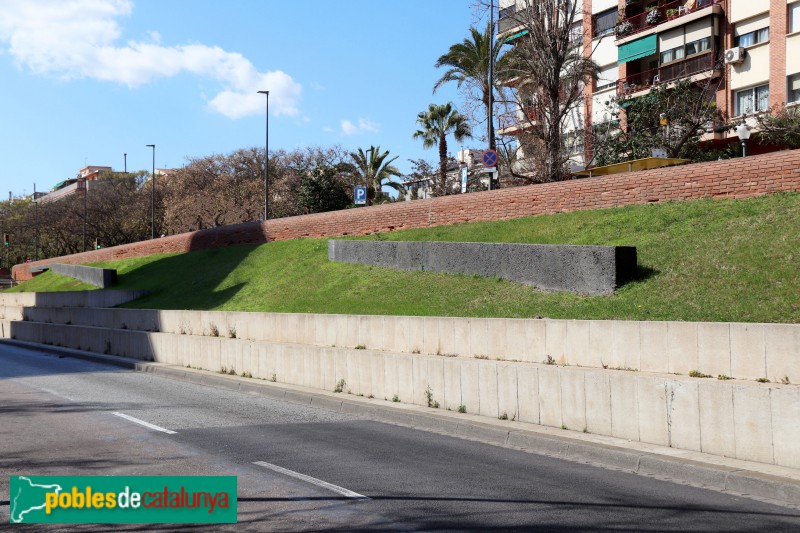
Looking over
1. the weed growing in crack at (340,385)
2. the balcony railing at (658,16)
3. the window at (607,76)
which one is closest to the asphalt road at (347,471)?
the weed growing in crack at (340,385)

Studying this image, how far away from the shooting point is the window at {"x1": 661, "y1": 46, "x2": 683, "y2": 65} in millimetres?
42531

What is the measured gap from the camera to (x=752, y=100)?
38.4 meters

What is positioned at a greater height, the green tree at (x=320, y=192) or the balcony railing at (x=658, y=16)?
the balcony railing at (x=658, y=16)

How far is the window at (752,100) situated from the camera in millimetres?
37781

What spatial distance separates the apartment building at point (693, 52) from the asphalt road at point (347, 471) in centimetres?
2471

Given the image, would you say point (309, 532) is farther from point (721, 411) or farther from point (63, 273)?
point (63, 273)

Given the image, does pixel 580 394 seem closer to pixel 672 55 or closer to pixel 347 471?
pixel 347 471

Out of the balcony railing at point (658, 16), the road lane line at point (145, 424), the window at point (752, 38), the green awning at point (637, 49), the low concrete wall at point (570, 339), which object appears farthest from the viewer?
the green awning at point (637, 49)

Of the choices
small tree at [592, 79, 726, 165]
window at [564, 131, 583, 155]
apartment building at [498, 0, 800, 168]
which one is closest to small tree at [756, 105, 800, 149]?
apartment building at [498, 0, 800, 168]

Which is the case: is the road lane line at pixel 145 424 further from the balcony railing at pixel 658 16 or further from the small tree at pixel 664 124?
the balcony railing at pixel 658 16

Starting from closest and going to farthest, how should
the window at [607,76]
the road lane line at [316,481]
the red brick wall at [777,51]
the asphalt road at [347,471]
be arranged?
the asphalt road at [347,471], the road lane line at [316,481], the red brick wall at [777,51], the window at [607,76]

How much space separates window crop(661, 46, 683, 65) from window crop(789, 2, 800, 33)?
675 centimetres

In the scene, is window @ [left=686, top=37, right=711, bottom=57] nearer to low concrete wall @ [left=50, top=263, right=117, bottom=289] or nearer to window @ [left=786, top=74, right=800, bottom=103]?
window @ [left=786, top=74, right=800, bottom=103]

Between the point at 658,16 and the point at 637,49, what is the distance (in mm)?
1950
